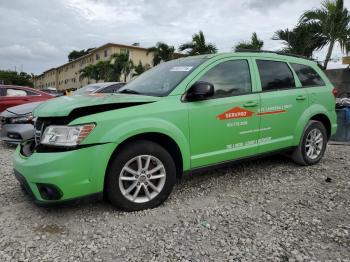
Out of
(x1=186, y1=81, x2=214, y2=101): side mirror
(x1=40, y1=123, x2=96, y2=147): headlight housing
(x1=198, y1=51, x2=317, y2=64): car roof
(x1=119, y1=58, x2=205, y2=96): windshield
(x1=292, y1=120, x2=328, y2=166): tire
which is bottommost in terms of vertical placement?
(x1=292, y1=120, x2=328, y2=166): tire

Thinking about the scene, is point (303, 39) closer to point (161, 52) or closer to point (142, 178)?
point (142, 178)

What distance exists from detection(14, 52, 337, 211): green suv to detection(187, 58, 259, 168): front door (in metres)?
0.01

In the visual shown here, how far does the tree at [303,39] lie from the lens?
13227 millimetres

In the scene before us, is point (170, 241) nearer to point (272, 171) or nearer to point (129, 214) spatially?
point (129, 214)

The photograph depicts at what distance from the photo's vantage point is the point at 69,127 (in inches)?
119

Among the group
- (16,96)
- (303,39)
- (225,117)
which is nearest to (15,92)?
(16,96)

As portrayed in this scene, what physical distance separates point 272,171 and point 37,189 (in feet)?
10.6

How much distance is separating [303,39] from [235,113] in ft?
36.3

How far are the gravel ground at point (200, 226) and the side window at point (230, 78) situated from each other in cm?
120

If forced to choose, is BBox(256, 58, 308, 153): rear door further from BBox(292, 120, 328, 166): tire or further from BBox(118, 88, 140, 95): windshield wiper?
BBox(118, 88, 140, 95): windshield wiper

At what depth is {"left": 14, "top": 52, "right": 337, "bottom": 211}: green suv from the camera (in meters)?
3.05

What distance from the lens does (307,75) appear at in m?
5.06

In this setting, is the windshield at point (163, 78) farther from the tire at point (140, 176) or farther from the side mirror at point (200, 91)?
the tire at point (140, 176)

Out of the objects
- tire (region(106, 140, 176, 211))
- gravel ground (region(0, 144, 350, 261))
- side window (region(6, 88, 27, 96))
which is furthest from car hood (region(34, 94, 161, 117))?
side window (region(6, 88, 27, 96))
